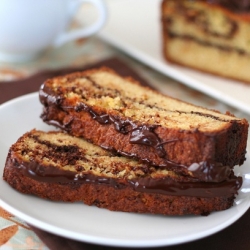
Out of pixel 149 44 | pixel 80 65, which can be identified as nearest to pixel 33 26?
pixel 80 65

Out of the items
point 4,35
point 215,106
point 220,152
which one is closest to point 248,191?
point 220,152

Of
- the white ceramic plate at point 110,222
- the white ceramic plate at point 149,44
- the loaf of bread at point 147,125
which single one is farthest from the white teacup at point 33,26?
the white ceramic plate at point 110,222

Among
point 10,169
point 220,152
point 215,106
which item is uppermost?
point 220,152

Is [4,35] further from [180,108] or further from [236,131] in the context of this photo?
[236,131]

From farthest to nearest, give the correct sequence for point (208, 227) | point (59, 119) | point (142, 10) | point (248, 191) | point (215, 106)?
point (142, 10)
point (215, 106)
point (59, 119)
point (248, 191)
point (208, 227)

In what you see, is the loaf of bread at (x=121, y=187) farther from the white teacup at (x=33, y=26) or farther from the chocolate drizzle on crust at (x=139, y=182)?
the white teacup at (x=33, y=26)

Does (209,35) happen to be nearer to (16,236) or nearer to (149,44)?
(149,44)
